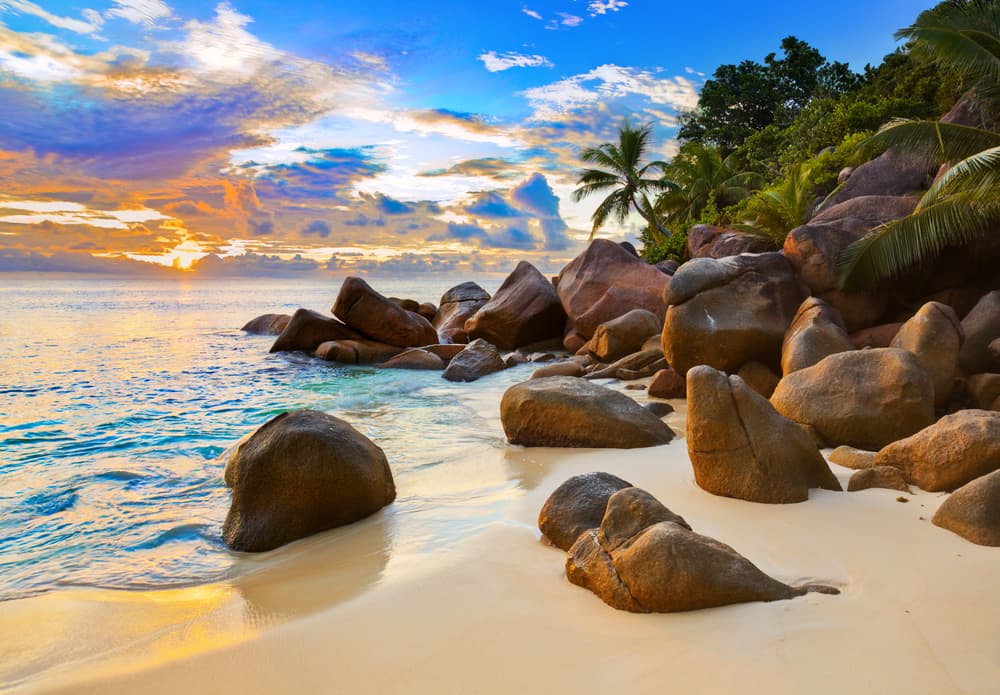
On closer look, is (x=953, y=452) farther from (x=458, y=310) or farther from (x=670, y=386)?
(x=458, y=310)

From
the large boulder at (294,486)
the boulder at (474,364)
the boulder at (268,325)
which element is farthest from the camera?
the boulder at (268,325)

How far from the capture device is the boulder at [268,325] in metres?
22.8

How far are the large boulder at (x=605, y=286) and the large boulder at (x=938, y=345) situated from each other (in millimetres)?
7418

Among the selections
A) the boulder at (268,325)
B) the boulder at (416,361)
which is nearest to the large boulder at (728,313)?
the boulder at (416,361)

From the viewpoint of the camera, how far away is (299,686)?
8.05 ft

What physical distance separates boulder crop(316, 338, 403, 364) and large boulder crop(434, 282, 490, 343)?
11.4 ft

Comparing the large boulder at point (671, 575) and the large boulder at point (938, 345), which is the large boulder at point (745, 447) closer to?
the large boulder at point (671, 575)

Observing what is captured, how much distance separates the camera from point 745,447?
4.38m

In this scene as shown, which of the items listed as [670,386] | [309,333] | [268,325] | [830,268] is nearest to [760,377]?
[670,386]

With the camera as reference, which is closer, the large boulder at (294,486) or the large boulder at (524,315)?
the large boulder at (294,486)

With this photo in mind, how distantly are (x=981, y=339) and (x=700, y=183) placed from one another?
79.5ft

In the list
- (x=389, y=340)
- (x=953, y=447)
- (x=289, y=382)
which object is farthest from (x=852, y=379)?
(x=389, y=340)

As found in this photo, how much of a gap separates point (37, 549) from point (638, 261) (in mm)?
13462

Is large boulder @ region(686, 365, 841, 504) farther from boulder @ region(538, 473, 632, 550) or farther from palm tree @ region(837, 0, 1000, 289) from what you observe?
palm tree @ region(837, 0, 1000, 289)
